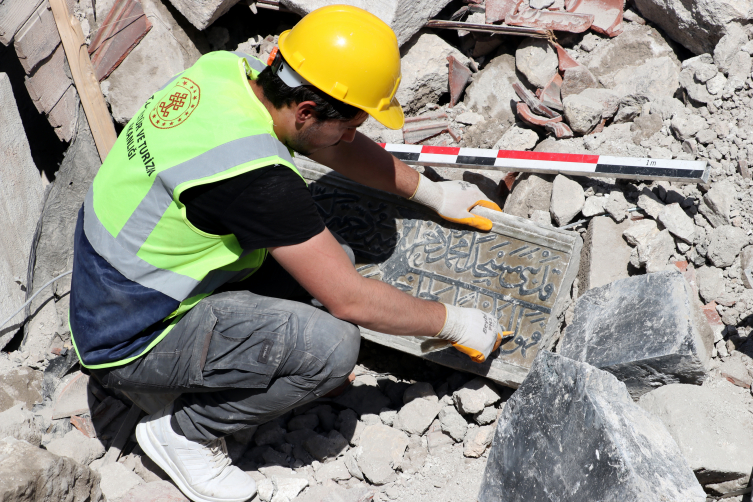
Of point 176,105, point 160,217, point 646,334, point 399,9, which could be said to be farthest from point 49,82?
point 646,334

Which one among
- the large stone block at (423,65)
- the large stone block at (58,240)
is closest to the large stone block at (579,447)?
the large stone block at (423,65)

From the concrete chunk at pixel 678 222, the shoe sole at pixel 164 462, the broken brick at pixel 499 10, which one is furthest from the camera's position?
the broken brick at pixel 499 10

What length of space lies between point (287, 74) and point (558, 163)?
69.6 inches

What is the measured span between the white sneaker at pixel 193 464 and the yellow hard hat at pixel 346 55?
173 centimetres

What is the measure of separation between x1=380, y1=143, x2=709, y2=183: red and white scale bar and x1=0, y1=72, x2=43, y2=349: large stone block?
221 centimetres

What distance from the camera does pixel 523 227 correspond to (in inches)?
124

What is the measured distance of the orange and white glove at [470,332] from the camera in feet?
8.80

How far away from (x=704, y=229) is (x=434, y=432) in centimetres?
176

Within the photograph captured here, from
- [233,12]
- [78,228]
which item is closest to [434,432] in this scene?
[78,228]

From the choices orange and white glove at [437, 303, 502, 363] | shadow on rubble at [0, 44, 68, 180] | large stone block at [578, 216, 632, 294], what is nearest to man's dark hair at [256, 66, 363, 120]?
orange and white glove at [437, 303, 502, 363]

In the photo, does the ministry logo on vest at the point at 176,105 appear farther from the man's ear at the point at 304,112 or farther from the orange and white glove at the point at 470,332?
the orange and white glove at the point at 470,332

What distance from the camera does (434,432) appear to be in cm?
297

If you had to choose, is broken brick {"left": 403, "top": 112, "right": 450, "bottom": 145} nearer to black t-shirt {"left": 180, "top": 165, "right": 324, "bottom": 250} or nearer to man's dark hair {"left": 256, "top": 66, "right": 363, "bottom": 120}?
man's dark hair {"left": 256, "top": 66, "right": 363, "bottom": 120}

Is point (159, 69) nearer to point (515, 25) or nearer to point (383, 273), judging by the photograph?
point (383, 273)
